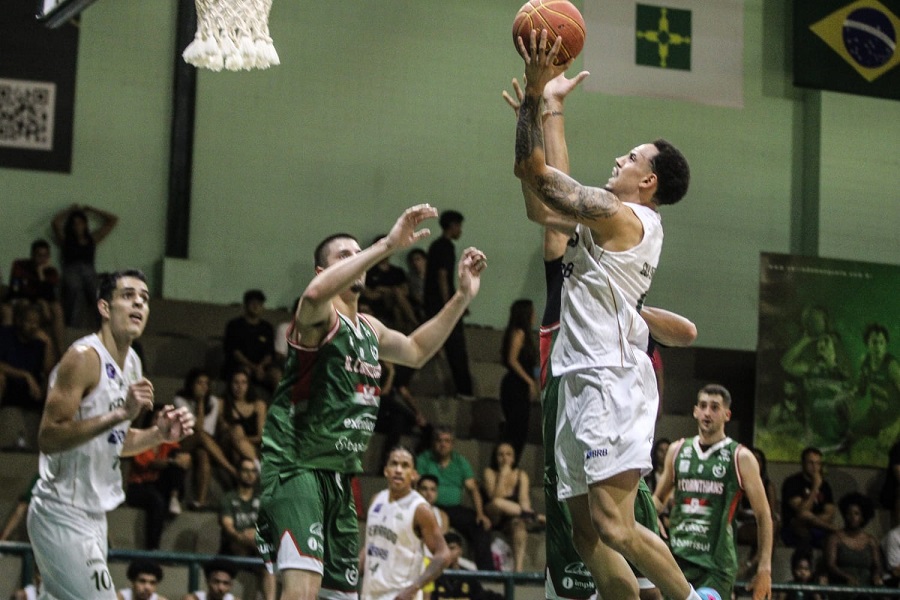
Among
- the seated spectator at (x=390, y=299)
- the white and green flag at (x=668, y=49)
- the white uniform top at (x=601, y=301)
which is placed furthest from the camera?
the white and green flag at (x=668, y=49)

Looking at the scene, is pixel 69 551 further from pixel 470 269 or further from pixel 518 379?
pixel 518 379

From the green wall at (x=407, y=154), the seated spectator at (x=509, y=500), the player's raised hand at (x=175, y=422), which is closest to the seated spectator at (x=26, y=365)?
the green wall at (x=407, y=154)

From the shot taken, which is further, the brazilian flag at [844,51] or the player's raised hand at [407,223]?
the brazilian flag at [844,51]

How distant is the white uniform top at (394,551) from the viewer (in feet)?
34.1

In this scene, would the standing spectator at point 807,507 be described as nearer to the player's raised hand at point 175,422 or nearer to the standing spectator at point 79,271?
the standing spectator at point 79,271

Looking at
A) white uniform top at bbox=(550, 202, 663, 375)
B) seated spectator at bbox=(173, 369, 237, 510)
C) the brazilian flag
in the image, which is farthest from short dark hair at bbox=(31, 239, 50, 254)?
white uniform top at bbox=(550, 202, 663, 375)

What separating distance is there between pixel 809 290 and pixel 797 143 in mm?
2734

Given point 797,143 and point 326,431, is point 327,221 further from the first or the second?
point 326,431

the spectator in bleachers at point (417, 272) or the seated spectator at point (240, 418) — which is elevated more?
the spectator in bleachers at point (417, 272)

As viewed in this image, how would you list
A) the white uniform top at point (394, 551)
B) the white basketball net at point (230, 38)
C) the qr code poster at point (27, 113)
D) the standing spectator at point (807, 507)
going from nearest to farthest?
1. the white basketball net at point (230, 38)
2. the white uniform top at point (394, 551)
3. the standing spectator at point (807, 507)
4. the qr code poster at point (27, 113)

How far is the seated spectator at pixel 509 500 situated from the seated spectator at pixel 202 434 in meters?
2.47

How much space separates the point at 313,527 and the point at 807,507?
918 cm

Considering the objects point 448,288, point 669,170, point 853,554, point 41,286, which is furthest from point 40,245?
point 669,170

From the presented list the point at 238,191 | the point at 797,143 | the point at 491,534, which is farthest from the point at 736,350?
the point at 238,191
